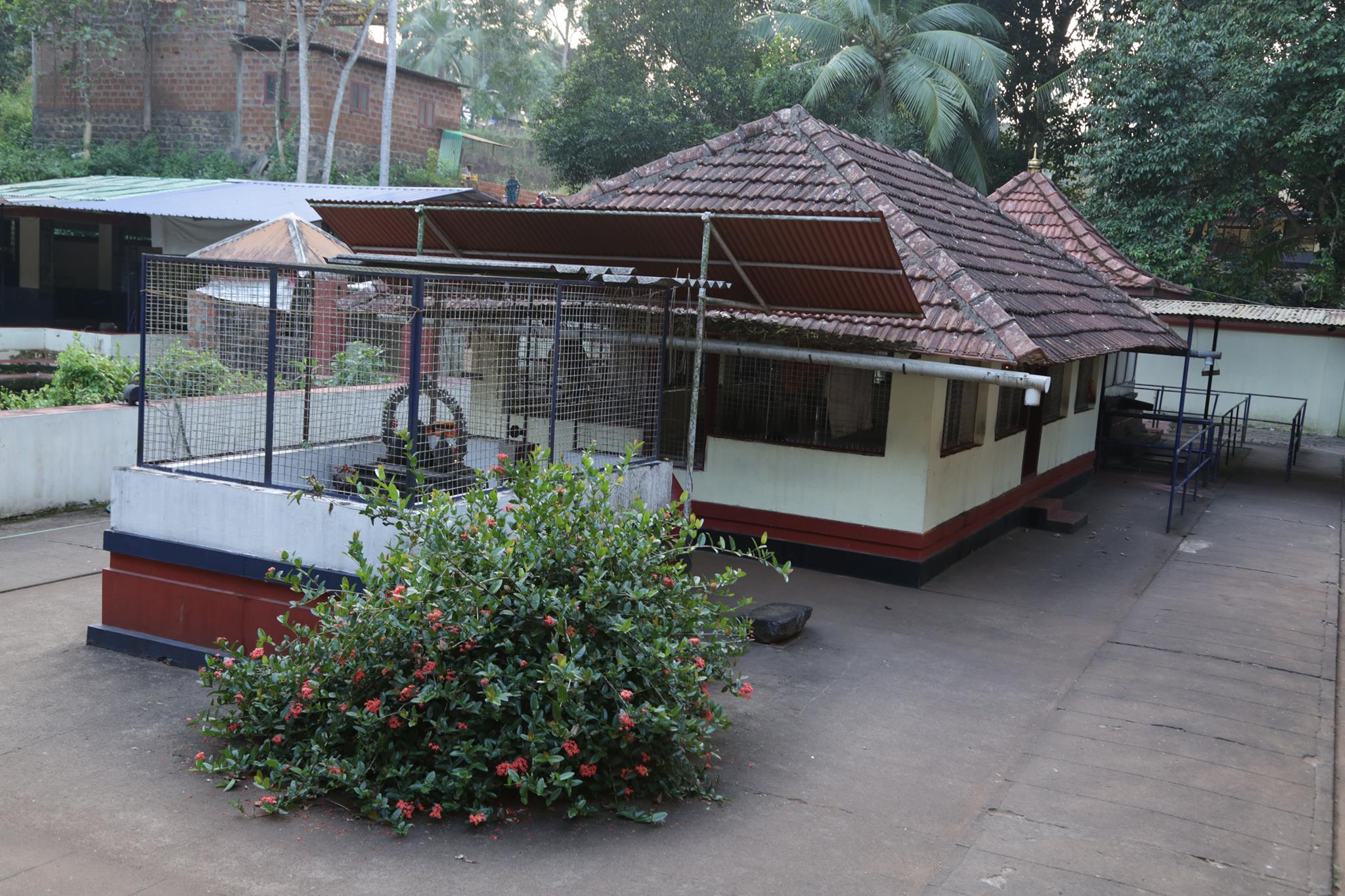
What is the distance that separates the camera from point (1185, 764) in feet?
20.8

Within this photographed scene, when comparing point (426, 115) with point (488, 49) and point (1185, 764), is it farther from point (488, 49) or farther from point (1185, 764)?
point (1185, 764)

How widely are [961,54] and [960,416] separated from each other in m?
17.1

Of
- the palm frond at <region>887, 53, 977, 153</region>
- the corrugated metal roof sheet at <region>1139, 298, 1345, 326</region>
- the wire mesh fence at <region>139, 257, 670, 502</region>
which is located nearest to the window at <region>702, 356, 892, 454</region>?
the wire mesh fence at <region>139, 257, 670, 502</region>

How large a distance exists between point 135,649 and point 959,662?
18.2 ft

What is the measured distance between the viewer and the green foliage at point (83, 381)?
39.4 ft

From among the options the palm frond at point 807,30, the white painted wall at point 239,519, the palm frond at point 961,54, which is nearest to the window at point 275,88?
the palm frond at point 807,30

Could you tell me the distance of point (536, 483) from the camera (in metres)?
5.79

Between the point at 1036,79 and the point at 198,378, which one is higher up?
the point at 1036,79

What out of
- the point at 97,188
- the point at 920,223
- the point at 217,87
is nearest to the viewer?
the point at 920,223

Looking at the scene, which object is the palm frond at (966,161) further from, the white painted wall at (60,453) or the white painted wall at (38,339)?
the white painted wall at (60,453)

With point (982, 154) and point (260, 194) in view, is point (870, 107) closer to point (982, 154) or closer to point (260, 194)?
point (982, 154)

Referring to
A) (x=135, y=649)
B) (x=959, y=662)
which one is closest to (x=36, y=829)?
(x=135, y=649)

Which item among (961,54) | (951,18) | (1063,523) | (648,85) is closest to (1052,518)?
(1063,523)

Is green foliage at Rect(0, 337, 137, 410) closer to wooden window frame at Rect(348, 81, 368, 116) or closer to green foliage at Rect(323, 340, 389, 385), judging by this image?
green foliage at Rect(323, 340, 389, 385)
